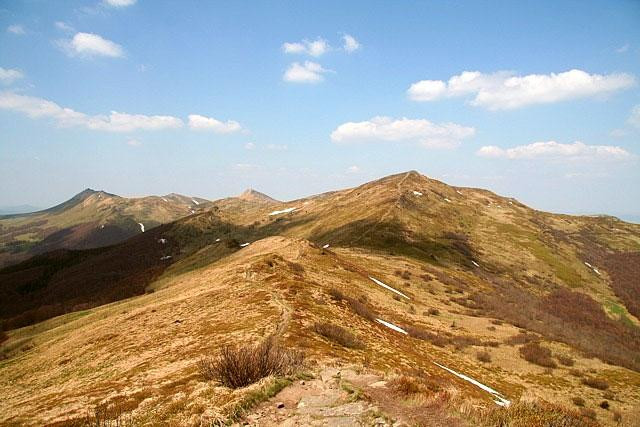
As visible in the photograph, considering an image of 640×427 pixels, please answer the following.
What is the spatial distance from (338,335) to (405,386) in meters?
10.4

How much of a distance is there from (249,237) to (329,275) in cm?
11156

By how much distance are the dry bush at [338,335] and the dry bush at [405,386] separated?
880cm

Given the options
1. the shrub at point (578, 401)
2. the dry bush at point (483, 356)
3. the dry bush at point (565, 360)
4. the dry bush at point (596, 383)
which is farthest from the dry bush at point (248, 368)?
the dry bush at point (565, 360)

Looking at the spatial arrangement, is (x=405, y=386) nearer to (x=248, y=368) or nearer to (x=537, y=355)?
(x=248, y=368)

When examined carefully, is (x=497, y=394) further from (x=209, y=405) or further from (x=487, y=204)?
(x=487, y=204)

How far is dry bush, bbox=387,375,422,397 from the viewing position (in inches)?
516

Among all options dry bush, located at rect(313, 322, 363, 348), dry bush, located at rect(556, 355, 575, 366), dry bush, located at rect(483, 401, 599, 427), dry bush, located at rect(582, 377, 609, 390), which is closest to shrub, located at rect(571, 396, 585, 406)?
dry bush, located at rect(582, 377, 609, 390)

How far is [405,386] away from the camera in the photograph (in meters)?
13.5

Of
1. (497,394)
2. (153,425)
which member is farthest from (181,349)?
(497,394)

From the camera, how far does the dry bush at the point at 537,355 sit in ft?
98.0

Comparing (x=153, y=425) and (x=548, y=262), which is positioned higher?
(x=153, y=425)

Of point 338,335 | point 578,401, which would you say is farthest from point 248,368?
point 578,401

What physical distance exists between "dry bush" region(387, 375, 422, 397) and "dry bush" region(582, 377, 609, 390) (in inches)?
831

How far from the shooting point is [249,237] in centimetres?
15150
